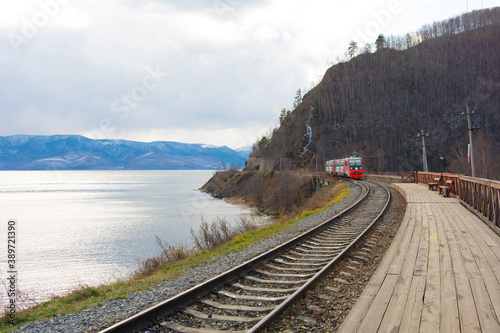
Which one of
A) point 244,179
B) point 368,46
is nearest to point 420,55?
point 368,46

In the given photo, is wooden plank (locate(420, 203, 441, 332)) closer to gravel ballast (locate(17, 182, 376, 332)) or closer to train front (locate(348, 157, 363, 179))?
gravel ballast (locate(17, 182, 376, 332))

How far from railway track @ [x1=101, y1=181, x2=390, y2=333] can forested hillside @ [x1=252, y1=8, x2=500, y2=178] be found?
276 feet

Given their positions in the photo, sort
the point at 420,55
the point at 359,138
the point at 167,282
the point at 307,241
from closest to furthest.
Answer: the point at 167,282 → the point at 307,241 → the point at 359,138 → the point at 420,55

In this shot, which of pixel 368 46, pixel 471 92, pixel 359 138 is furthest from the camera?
pixel 368 46

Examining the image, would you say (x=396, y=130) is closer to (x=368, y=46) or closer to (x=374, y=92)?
(x=374, y=92)

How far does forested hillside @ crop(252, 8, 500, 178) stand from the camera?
351ft

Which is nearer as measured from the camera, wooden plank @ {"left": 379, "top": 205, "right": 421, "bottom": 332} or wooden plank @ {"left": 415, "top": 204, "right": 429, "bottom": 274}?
wooden plank @ {"left": 379, "top": 205, "right": 421, "bottom": 332}

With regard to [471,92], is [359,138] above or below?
below

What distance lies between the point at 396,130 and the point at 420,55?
190 feet

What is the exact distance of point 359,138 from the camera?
11450 centimetres

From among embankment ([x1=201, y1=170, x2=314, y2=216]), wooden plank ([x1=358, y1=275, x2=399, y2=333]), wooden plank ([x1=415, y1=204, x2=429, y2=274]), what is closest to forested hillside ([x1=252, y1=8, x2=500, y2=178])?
embankment ([x1=201, y1=170, x2=314, y2=216])

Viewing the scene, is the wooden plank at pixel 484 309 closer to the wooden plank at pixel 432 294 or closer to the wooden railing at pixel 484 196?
the wooden plank at pixel 432 294

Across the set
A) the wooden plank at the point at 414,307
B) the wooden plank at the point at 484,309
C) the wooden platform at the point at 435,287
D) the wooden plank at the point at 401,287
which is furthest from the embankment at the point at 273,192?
the wooden plank at the point at 484,309

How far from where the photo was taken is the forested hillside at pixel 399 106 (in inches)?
4213
